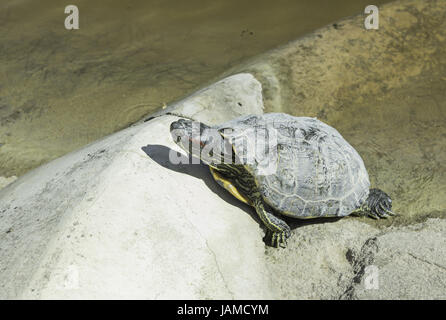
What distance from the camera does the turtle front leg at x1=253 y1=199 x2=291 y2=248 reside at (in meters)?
3.04

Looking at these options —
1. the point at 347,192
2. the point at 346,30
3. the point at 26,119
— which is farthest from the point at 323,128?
the point at 26,119

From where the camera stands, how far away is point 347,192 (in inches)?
128

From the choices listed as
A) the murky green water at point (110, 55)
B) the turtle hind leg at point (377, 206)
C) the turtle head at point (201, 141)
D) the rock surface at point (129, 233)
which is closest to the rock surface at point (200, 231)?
the rock surface at point (129, 233)

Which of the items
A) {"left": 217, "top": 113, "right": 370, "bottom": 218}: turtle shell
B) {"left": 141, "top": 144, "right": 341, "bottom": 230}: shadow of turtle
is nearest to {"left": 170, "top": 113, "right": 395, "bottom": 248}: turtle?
{"left": 217, "top": 113, "right": 370, "bottom": 218}: turtle shell

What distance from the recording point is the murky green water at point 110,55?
5.23 metres

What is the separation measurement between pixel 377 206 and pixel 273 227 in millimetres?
1095

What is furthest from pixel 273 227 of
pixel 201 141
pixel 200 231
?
pixel 201 141

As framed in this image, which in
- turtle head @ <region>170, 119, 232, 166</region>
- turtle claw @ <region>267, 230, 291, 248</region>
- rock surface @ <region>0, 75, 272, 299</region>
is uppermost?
turtle head @ <region>170, 119, 232, 166</region>

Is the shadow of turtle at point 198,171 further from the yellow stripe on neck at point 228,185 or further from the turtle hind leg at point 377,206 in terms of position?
the turtle hind leg at point 377,206

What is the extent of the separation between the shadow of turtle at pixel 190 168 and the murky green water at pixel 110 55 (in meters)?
2.18

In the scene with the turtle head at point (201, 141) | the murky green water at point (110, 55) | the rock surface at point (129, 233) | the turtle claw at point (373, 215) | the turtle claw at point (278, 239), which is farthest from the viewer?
the murky green water at point (110, 55)

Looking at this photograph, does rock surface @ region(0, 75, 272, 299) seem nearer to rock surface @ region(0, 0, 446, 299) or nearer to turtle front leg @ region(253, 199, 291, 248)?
rock surface @ region(0, 0, 446, 299)

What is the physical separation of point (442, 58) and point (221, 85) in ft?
10.7

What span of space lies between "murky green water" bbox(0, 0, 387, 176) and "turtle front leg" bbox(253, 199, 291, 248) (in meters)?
2.90
